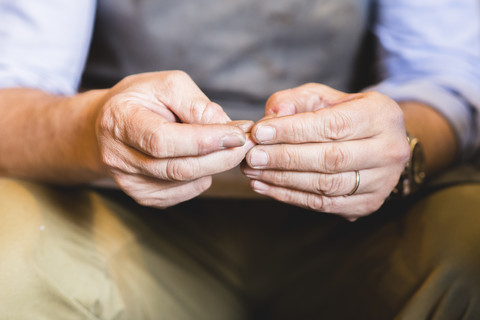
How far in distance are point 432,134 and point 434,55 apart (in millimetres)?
202

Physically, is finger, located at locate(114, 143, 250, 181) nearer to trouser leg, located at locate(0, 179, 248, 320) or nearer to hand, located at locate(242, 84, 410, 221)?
hand, located at locate(242, 84, 410, 221)

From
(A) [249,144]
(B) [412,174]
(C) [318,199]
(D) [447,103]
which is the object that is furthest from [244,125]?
(D) [447,103]

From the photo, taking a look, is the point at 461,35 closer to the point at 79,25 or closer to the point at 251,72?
the point at 251,72

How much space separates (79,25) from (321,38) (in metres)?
0.41

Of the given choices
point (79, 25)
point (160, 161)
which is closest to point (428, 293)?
point (160, 161)

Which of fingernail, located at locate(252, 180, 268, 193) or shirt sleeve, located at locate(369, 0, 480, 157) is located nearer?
fingernail, located at locate(252, 180, 268, 193)

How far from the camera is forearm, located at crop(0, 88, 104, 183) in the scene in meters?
0.51

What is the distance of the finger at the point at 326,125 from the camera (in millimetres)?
421

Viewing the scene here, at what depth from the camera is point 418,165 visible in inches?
21.5

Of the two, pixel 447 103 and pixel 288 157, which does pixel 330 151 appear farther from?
pixel 447 103

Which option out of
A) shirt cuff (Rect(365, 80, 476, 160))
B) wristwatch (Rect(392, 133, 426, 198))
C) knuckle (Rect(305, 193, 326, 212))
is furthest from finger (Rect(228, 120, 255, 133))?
shirt cuff (Rect(365, 80, 476, 160))

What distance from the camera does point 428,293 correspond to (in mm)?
448

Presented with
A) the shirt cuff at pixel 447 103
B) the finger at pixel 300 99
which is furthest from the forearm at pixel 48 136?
the shirt cuff at pixel 447 103

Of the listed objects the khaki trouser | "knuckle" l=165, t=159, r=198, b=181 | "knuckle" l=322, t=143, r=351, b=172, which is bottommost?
the khaki trouser
